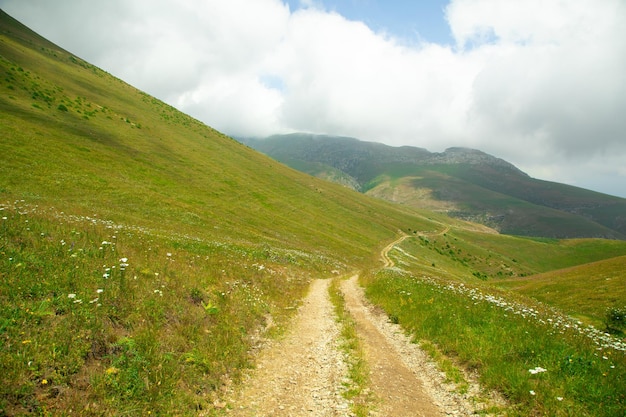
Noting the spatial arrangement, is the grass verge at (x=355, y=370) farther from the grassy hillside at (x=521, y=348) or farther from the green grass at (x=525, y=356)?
the green grass at (x=525, y=356)

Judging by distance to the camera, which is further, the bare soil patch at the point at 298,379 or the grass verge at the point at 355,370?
the grass verge at the point at 355,370

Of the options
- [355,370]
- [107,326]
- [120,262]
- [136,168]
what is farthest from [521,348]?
[136,168]

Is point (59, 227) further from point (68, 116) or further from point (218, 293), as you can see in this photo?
point (68, 116)

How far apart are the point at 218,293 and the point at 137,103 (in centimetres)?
9114

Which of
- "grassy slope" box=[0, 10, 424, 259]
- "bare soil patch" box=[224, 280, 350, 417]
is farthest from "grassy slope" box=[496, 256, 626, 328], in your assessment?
"grassy slope" box=[0, 10, 424, 259]

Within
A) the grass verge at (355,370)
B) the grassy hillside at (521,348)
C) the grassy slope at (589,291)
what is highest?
the grassy slope at (589,291)

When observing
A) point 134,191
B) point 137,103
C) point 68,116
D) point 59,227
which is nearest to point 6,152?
point 134,191

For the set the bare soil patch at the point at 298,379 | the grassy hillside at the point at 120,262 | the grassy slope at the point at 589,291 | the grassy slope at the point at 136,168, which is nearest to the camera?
the grassy hillside at the point at 120,262

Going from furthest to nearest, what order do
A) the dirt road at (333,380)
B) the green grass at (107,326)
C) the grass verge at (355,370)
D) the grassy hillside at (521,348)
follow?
the grass verge at (355,370) < the dirt road at (333,380) < the grassy hillside at (521,348) < the green grass at (107,326)

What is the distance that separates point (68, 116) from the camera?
Answer: 55.1 metres

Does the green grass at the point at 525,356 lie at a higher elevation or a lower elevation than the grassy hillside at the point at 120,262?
higher

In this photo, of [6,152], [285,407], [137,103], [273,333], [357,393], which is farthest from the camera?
[137,103]

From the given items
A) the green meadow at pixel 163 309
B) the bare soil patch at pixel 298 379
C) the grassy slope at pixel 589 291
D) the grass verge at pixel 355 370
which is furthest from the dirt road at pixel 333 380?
the grassy slope at pixel 589 291

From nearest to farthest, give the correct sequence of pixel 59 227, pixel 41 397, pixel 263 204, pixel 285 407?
pixel 41 397 → pixel 285 407 → pixel 59 227 → pixel 263 204
